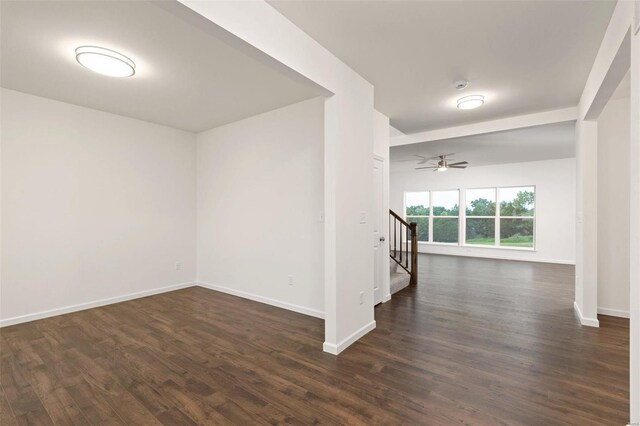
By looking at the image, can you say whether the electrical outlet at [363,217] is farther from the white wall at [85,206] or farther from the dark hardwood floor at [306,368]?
the white wall at [85,206]

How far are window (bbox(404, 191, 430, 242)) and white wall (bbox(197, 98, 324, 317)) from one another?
6.94 m

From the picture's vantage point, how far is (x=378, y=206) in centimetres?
423

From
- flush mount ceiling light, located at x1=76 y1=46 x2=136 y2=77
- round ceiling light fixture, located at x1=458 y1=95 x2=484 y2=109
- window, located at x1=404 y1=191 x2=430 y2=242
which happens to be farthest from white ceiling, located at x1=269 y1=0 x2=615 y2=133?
window, located at x1=404 y1=191 x2=430 y2=242

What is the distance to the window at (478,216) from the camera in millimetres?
8273

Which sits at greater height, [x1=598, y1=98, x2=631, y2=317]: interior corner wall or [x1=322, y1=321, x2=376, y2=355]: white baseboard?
[x1=598, y1=98, x2=631, y2=317]: interior corner wall

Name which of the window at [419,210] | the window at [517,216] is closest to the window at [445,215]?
the window at [419,210]

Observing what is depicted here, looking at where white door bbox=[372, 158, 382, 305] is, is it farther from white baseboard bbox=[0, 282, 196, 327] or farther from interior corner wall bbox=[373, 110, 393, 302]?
white baseboard bbox=[0, 282, 196, 327]

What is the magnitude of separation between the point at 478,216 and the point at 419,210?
179 centimetres

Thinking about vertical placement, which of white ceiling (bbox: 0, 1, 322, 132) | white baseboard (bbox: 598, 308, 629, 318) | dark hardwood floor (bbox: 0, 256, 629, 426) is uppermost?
white ceiling (bbox: 0, 1, 322, 132)

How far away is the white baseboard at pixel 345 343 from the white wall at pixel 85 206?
133 inches

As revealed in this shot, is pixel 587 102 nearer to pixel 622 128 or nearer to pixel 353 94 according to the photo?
pixel 622 128

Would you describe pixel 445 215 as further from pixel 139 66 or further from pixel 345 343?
pixel 139 66

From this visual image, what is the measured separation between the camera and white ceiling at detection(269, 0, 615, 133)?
2.11 m

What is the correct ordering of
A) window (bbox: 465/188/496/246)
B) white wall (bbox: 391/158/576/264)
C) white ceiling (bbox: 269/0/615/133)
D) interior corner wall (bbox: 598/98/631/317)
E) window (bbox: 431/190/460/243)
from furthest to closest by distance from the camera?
window (bbox: 431/190/460/243), window (bbox: 465/188/496/246), white wall (bbox: 391/158/576/264), interior corner wall (bbox: 598/98/631/317), white ceiling (bbox: 269/0/615/133)
